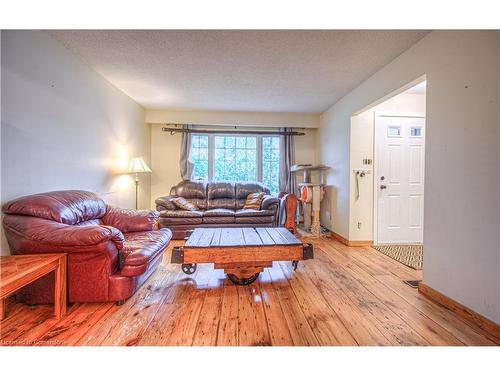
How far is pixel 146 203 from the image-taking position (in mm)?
4660

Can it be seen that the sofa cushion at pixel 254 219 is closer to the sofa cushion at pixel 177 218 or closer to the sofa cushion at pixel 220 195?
the sofa cushion at pixel 220 195

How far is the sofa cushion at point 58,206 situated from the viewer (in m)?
1.72

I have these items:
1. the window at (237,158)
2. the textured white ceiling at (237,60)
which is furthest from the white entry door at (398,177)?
the window at (237,158)

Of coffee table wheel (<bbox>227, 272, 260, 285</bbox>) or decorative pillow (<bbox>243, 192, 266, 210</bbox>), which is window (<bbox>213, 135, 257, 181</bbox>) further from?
coffee table wheel (<bbox>227, 272, 260, 285</bbox>)

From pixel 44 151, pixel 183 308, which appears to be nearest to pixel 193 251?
pixel 183 308

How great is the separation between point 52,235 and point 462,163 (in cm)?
310

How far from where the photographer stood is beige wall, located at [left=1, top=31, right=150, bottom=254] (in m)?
1.79

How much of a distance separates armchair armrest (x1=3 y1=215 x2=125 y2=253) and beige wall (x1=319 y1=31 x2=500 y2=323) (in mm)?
2707

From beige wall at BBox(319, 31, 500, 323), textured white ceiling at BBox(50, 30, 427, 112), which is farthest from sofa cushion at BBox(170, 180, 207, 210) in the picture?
beige wall at BBox(319, 31, 500, 323)

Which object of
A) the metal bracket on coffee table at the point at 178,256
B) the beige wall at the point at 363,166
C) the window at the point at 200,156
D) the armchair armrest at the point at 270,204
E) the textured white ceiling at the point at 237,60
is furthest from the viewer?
the window at the point at 200,156

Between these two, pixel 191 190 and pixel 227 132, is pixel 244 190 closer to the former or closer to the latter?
pixel 191 190

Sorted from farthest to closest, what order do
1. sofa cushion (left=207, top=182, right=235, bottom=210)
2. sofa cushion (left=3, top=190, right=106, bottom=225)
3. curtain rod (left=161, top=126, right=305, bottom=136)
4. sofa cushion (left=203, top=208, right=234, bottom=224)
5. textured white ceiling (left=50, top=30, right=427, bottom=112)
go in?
curtain rod (left=161, top=126, right=305, bottom=136)
sofa cushion (left=207, top=182, right=235, bottom=210)
sofa cushion (left=203, top=208, right=234, bottom=224)
textured white ceiling (left=50, top=30, right=427, bottom=112)
sofa cushion (left=3, top=190, right=106, bottom=225)

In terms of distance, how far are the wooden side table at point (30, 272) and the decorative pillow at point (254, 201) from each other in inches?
112
